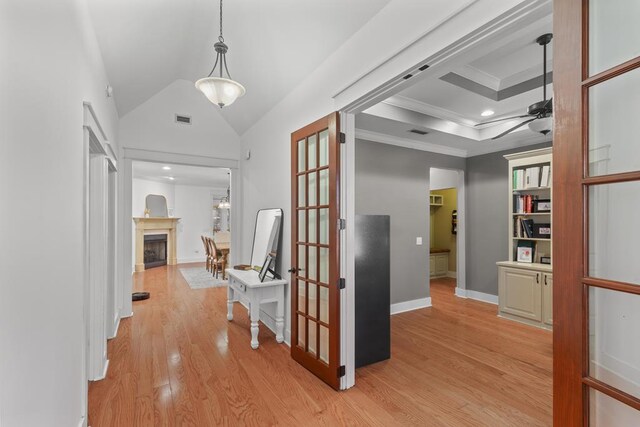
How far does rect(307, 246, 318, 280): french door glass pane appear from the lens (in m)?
2.78

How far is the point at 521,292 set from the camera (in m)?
4.10

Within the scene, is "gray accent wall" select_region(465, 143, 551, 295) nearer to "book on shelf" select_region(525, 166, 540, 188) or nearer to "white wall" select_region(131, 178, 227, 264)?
"book on shelf" select_region(525, 166, 540, 188)

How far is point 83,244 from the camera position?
1.92 metres

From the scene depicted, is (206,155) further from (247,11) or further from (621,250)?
(621,250)

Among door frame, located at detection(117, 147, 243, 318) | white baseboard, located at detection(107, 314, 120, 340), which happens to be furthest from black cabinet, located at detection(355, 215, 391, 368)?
door frame, located at detection(117, 147, 243, 318)

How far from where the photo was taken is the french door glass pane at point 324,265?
2.59 metres

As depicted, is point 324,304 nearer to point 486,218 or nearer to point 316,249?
point 316,249

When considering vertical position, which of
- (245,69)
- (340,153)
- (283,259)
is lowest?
(283,259)

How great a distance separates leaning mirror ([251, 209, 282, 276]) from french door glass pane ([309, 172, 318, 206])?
0.78 m

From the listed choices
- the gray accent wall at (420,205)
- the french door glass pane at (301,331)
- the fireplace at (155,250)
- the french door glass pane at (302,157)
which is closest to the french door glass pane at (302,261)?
the french door glass pane at (301,331)

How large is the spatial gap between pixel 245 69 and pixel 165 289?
4553 mm

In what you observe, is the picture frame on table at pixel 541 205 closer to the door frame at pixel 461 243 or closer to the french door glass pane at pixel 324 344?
the door frame at pixel 461 243

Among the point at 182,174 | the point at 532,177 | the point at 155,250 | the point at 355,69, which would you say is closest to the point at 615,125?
the point at 355,69

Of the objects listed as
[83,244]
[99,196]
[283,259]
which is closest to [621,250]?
[83,244]
